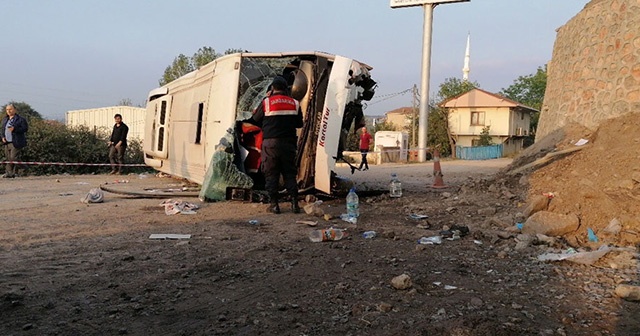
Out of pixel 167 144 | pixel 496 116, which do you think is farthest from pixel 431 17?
pixel 167 144

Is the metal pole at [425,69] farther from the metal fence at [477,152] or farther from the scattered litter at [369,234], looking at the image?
the scattered litter at [369,234]

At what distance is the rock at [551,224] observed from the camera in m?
5.06

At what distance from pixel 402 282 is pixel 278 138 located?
3.75m

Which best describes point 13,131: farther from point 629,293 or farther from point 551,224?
point 629,293

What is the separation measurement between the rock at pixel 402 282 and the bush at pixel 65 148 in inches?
562

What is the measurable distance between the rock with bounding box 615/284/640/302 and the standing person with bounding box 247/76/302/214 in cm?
433

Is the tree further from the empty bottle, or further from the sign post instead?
the empty bottle

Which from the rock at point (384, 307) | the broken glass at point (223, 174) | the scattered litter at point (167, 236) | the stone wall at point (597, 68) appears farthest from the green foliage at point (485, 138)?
the rock at point (384, 307)

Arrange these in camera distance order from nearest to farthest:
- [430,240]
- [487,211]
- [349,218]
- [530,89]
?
[430,240] → [349,218] → [487,211] → [530,89]

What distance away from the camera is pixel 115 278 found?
11.8 feet

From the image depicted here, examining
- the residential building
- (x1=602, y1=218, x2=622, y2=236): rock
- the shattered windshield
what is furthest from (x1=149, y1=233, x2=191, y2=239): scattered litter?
the residential building

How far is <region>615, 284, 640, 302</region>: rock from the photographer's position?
3.17 meters

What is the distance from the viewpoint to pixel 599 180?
5879 millimetres

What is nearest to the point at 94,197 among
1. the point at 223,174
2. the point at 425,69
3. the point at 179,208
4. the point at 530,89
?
the point at 179,208
